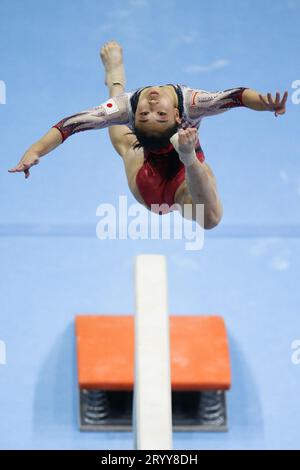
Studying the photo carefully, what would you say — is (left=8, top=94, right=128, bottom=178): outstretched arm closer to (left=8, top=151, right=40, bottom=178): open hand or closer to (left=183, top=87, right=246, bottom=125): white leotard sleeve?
(left=8, top=151, right=40, bottom=178): open hand

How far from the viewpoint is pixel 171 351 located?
3721 mm

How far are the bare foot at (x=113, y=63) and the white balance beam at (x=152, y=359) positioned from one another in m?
1.44

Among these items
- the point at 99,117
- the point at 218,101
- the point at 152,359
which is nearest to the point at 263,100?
the point at 218,101

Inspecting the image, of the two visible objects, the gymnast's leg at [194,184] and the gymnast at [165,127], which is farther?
the gymnast at [165,127]

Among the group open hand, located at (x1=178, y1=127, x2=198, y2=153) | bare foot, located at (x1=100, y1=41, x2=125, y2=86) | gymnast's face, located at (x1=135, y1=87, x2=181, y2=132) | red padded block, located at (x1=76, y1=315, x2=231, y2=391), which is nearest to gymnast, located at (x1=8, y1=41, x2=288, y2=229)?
gymnast's face, located at (x1=135, y1=87, x2=181, y2=132)

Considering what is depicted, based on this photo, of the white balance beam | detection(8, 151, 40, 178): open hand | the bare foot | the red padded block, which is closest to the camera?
the white balance beam

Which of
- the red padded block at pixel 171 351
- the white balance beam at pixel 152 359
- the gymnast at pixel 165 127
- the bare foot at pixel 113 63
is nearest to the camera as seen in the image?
the white balance beam at pixel 152 359

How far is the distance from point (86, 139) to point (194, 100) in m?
0.94

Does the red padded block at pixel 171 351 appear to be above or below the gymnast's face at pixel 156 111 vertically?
below

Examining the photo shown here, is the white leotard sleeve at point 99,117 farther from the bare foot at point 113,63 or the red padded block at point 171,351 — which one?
the red padded block at point 171,351

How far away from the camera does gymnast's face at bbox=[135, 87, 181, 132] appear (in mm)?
3389

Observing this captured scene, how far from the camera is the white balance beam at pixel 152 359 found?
2.44 metres

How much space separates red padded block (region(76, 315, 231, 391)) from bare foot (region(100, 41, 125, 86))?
2.68 feet

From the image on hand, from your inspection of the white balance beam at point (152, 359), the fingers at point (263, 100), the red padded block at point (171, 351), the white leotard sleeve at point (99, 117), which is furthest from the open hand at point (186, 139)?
the red padded block at point (171, 351)
